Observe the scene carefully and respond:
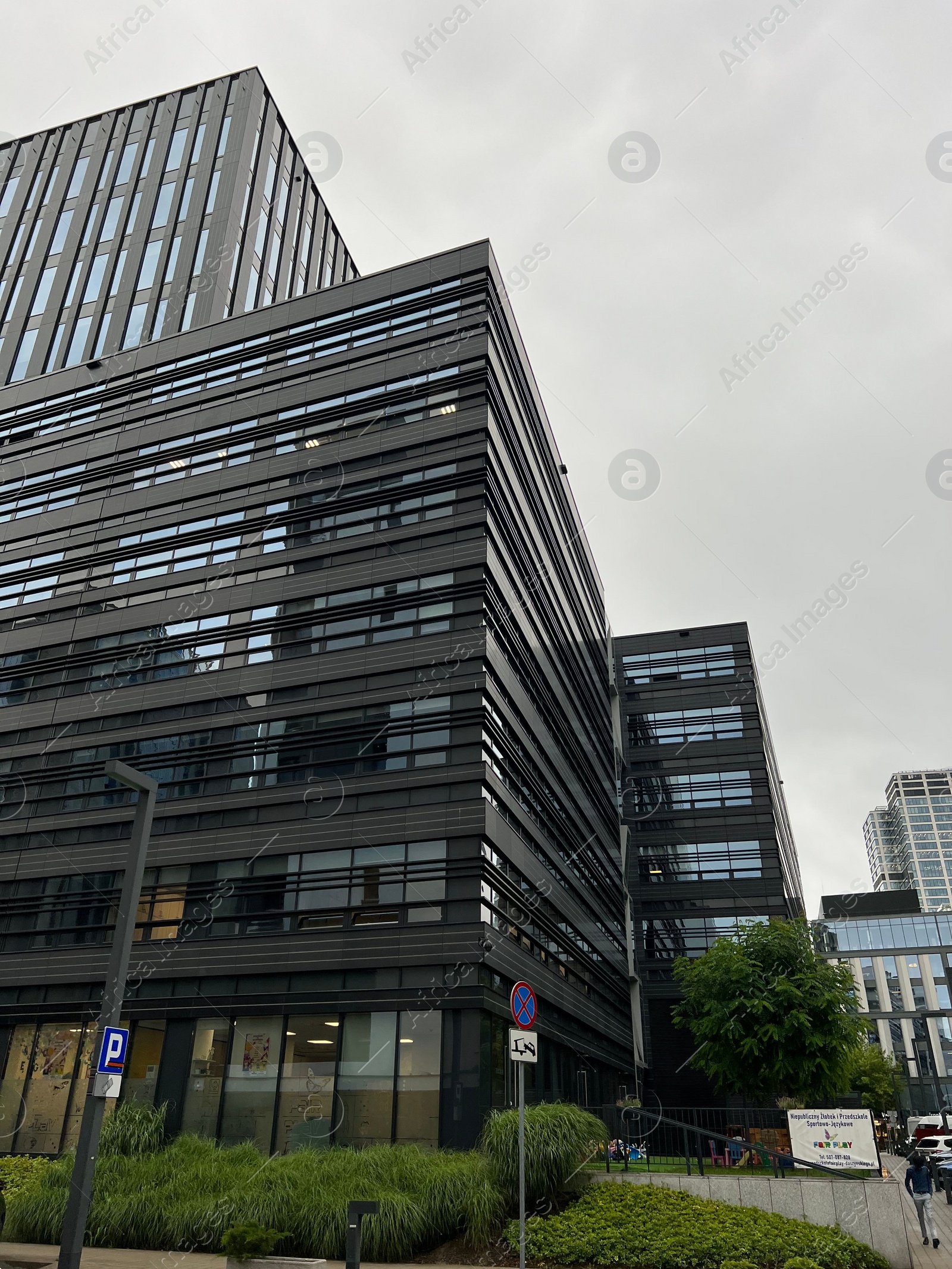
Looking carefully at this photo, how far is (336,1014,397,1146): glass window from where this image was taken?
2184 centimetres

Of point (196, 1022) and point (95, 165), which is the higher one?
point (95, 165)

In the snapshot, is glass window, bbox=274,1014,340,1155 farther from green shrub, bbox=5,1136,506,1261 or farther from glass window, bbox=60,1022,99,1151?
glass window, bbox=60,1022,99,1151

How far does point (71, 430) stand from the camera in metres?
38.5

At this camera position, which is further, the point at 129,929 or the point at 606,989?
the point at 606,989

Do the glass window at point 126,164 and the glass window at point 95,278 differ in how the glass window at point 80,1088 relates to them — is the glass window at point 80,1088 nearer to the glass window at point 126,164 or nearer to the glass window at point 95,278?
the glass window at point 95,278

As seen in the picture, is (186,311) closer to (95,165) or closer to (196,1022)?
(95,165)

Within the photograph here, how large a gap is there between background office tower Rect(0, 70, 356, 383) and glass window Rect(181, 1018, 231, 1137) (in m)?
31.1

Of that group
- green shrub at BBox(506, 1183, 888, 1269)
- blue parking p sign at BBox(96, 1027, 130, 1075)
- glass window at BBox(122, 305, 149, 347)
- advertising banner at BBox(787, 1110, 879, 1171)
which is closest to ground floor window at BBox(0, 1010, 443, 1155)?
green shrub at BBox(506, 1183, 888, 1269)

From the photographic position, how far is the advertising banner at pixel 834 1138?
1602 centimetres

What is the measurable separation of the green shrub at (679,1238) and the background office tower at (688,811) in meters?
46.6

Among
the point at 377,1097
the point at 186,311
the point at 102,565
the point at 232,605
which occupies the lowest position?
the point at 377,1097

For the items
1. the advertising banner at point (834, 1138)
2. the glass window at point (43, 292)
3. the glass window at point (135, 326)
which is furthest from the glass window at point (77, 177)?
the advertising banner at point (834, 1138)

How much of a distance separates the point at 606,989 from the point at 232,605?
27759mm

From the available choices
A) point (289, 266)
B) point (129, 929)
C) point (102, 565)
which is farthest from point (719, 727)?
point (129, 929)
